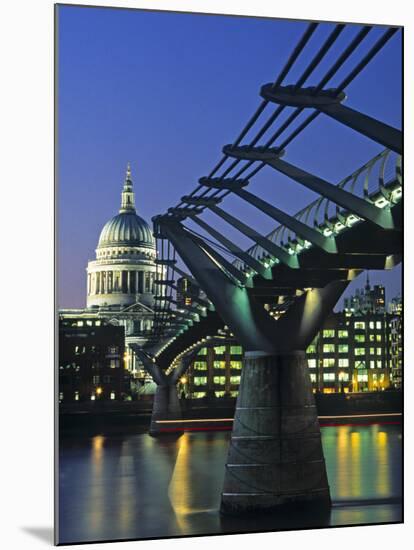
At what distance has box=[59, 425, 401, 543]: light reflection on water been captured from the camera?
11.5 m

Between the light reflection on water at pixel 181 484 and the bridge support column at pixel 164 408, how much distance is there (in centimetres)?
26

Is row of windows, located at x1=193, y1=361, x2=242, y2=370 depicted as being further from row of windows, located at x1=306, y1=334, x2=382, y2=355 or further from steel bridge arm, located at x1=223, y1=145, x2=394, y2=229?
steel bridge arm, located at x1=223, y1=145, x2=394, y2=229

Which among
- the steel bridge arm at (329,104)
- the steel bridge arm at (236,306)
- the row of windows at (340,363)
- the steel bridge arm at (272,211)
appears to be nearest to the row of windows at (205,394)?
the steel bridge arm at (236,306)

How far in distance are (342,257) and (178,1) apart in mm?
3191

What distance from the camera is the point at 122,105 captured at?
11.8 metres

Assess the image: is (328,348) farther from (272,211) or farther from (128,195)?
(128,195)

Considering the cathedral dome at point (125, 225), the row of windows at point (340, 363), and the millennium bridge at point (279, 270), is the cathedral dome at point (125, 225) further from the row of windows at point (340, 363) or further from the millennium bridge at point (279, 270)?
the row of windows at point (340, 363)

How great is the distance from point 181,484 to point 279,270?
2.56 m

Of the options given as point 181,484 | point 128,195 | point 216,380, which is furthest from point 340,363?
point 128,195

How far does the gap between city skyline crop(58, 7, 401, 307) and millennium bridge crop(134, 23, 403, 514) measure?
0.15 meters

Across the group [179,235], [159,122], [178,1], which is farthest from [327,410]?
[178,1]

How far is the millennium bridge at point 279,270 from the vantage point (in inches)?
474

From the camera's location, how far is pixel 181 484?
13305mm
